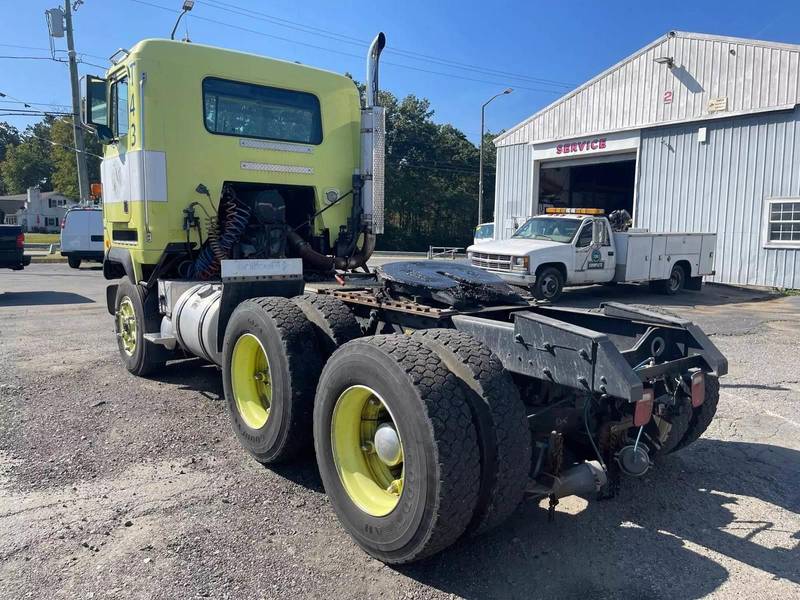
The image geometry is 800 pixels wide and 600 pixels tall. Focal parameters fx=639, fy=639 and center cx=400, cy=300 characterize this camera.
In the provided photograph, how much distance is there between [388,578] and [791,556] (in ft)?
6.93

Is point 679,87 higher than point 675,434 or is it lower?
higher

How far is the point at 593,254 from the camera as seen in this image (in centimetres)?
1541

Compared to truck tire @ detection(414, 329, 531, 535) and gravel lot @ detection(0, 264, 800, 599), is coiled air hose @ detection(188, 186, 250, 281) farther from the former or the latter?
truck tire @ detection(414, 329, 531, 535)

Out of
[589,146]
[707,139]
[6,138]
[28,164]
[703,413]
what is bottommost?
[703,413]

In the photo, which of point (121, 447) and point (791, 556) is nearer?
point (791, 556)

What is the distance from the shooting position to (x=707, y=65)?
18.6 meters

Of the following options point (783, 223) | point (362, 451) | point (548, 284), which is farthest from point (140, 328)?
point (783, 223)

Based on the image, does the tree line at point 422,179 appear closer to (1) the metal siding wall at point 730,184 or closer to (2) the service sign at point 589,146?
(2) the service sign at point 589,146

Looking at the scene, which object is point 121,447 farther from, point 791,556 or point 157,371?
point 791,556

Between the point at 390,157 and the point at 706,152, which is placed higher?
the point at 390,157

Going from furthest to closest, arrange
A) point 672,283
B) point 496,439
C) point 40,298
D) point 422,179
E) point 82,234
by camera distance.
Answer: point 422,179 < point 82,234 < point 672,283 < point 40,298 < point 496,439

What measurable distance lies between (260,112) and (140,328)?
2.61 meters

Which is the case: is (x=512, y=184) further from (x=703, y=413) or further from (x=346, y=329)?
(x=346, y=329)

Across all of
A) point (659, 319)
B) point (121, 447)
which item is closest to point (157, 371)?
point (121, 447)
